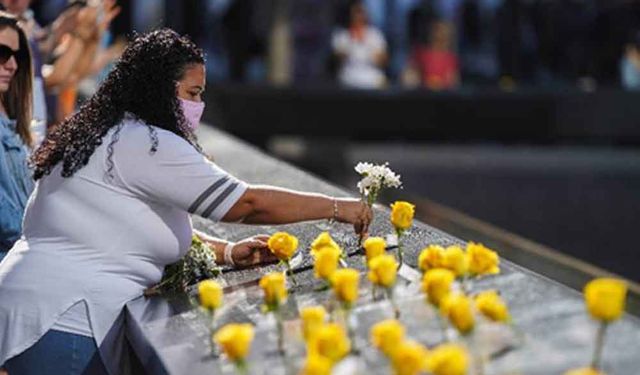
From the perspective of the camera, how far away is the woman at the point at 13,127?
4371 mm

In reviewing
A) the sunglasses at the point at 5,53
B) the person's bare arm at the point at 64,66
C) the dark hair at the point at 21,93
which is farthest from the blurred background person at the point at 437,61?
the sunglasses at the point at 5,53

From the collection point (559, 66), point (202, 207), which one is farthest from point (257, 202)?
point (559, 66)

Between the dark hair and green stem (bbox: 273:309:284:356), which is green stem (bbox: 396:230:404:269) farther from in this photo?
the dark hair

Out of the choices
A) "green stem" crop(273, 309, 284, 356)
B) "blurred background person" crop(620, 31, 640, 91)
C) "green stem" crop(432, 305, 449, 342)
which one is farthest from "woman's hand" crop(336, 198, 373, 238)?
"blurred background person" crop(620, 31, 640, 91)

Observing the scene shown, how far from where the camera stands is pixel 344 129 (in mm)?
11539

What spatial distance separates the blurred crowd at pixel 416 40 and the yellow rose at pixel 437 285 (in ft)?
30.9

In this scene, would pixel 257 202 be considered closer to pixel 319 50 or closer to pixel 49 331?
pixel 49 331

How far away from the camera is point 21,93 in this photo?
4684 mm

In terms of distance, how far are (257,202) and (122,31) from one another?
9473 mm

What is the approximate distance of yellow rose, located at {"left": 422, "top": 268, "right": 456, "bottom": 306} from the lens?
2738mm

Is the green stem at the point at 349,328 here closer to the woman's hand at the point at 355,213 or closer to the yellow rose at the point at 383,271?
the yellow rose at the point at 383,271

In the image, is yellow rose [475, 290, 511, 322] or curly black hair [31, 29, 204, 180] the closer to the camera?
yellow rose [475, 290, 511, 322]

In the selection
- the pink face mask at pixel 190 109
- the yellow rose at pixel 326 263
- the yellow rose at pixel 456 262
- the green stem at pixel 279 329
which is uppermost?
the pink face mask at pixel 190 109

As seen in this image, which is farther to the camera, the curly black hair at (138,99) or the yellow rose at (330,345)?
the curly black hair at (138,99)
